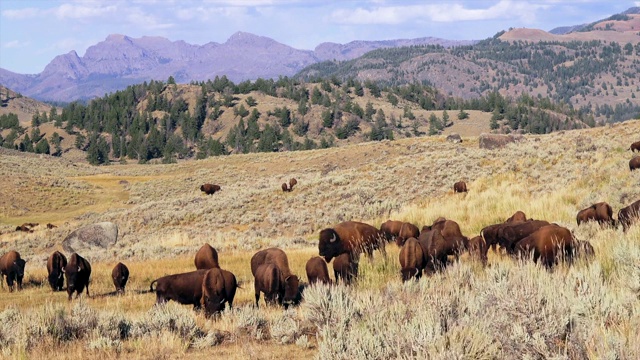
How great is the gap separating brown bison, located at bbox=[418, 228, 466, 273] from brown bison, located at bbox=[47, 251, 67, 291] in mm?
9064

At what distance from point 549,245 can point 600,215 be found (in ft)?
16.5

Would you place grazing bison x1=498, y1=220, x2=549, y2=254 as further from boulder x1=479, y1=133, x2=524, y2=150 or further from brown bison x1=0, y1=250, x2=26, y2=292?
boulder x1=479, y1=133, x2=524, y2=150

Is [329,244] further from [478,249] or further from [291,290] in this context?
[478,249]

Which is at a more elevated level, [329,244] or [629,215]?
[629,215]

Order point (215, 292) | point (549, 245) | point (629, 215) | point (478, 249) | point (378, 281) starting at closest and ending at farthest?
point (215, 292)
point (549, 245)
point (378, 281)
point (478, 249)
point (629, 215)

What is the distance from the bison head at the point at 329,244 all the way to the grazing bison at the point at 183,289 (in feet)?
9.97

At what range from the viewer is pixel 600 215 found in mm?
13586

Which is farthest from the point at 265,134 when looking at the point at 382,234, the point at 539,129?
the point at 382,234

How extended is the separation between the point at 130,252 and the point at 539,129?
4759 inches

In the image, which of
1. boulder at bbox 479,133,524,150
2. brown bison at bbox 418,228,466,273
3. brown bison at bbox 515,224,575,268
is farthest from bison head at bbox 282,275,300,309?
boulder at bbox 479,133,524,150

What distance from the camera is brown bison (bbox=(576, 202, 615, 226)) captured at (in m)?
13.4

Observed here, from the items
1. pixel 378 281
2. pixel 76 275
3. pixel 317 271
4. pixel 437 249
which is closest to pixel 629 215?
pixel 437 249

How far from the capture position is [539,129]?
12631 centimetres

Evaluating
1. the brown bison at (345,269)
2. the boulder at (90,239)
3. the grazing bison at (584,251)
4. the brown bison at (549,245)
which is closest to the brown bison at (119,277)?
the brown bison at (345,269)
